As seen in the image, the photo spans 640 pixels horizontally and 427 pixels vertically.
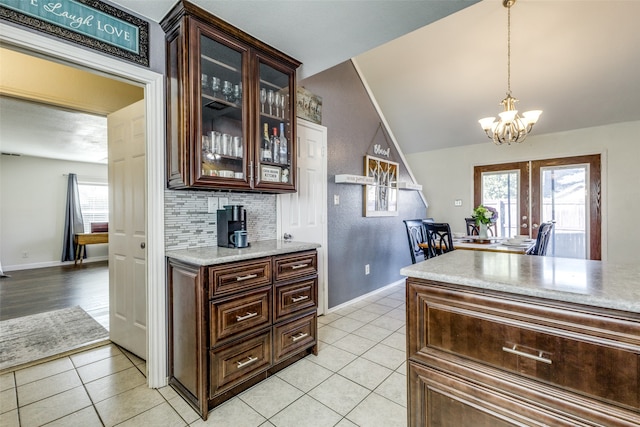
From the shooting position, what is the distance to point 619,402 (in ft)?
2.74

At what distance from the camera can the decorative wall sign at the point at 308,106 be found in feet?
9.86

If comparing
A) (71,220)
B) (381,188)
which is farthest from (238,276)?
(71,220)

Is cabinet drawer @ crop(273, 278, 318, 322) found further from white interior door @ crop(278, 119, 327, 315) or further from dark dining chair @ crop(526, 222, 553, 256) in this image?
dark dining chair @ crop(526, 222, 553, 256)

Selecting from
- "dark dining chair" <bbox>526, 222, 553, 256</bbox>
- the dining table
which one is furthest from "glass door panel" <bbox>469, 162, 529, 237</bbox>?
"dark dining chair" <bbox>526, 222, 553, 256</bbox>

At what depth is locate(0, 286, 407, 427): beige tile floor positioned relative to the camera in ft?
5.42

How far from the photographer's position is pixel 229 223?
216cm

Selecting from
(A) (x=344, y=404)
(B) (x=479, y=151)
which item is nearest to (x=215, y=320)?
(A) (x=344, y=404)

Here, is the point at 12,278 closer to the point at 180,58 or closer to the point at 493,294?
the point at 180,58

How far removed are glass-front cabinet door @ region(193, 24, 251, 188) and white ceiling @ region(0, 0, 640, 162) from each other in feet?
0.70

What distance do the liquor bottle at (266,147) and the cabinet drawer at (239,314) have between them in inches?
38.4

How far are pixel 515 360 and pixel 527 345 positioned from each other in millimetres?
70

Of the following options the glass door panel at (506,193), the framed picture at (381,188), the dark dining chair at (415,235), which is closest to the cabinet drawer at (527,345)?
the dark dining chair at (415,235)

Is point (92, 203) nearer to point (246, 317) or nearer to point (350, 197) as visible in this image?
point (350, 197)

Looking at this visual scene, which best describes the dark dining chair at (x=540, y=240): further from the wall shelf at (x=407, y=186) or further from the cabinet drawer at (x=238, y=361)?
the cabinet drawer at (x=238, y=361)
